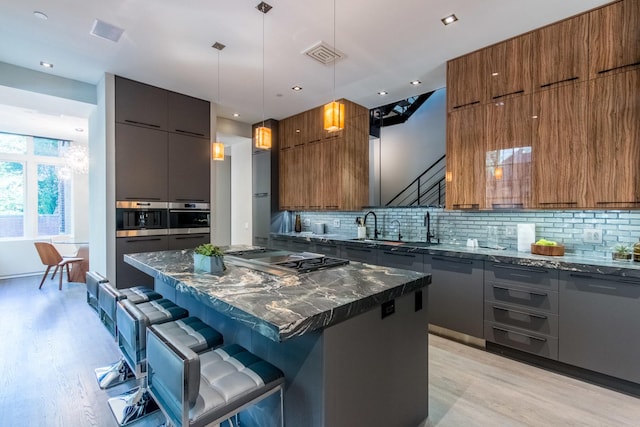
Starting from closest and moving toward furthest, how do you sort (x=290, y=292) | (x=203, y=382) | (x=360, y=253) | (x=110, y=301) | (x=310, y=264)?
1. (x=203, y=382)
2. (x=290, y=292)
3. (x=110, y=301)
4. (x=310, y=264)
5. (x=360, y=253)

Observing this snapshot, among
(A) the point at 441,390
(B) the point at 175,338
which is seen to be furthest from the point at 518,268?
(B) the point at 175,338

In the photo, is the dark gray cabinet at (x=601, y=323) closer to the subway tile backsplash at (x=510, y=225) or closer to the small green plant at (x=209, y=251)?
the subway tile backsplash at (x=510, y=225)

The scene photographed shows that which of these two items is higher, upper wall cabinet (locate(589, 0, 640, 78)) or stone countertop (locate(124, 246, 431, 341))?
upper wall cabinet (locate(589, 0, 640, 78))

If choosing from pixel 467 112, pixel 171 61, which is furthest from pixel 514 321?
pixel 171 61

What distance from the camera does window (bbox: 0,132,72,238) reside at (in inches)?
241

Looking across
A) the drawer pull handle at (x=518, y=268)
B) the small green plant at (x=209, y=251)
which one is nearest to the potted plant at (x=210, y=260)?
the small green plant at (x=209, y=251)

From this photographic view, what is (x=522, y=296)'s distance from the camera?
103 inches

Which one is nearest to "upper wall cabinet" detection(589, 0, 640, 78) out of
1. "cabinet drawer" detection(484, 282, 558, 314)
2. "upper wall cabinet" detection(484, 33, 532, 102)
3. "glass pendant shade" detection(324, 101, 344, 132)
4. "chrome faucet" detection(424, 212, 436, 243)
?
"upper wall cabinet" detection(484, 33, 532, 102)

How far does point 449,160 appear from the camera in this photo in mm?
3408

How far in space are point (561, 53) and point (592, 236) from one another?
1.65 metres

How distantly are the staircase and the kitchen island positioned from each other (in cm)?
421

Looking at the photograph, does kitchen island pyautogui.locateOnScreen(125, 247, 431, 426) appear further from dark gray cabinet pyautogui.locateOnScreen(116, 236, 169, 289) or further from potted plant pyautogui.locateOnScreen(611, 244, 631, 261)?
dark gray cabinet pyautogui.locateOnScreen(116, 236, 169, 289)

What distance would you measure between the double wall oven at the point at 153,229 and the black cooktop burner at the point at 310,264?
8.99ft

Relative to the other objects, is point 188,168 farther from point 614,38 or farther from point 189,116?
point 614,38
